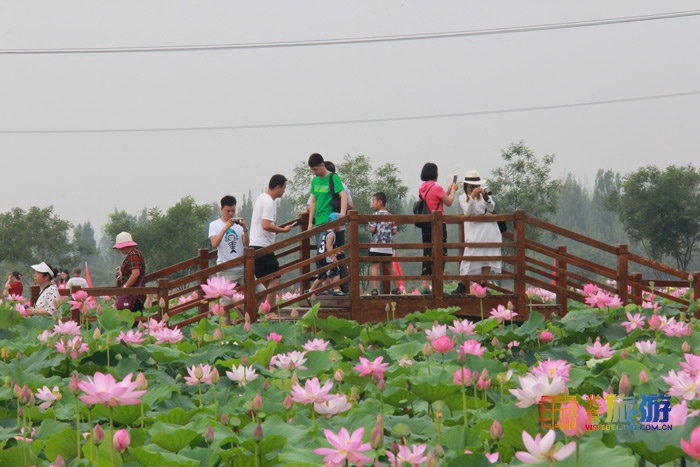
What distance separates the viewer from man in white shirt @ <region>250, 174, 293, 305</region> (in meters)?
9.49

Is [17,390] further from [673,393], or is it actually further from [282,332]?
[282,332]

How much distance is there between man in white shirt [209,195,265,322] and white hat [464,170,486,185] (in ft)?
7.62

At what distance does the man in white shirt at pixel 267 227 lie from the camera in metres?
9.49

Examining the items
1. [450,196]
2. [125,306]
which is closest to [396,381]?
[125,306]

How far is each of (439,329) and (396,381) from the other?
394mm

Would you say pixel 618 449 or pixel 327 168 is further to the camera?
pixel 327 168

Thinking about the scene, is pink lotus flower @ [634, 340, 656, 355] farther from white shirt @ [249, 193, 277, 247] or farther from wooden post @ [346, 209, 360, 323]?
white shirt @ [249, 193, 277, 247]

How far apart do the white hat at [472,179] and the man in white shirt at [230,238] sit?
232 cm

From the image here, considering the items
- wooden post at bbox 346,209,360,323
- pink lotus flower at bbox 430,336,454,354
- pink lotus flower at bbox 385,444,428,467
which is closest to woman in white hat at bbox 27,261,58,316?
wooden post at bbox 346,209,360,323

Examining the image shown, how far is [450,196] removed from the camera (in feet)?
33.2

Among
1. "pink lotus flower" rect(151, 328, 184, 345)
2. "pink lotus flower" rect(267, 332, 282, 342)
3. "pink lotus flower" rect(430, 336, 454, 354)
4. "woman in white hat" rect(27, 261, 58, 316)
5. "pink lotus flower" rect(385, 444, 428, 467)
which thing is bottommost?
"woman in white hat" rect(27, 261, 58, 316)

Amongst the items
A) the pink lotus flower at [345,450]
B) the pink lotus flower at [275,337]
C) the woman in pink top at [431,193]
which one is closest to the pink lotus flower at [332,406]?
the pink lotus flower at [345,450]

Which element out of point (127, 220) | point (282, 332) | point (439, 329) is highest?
point (439, 329)

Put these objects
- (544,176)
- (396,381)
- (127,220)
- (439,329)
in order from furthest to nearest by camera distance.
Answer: (127,220) < (544,176) < (439,329) < (396,381)
